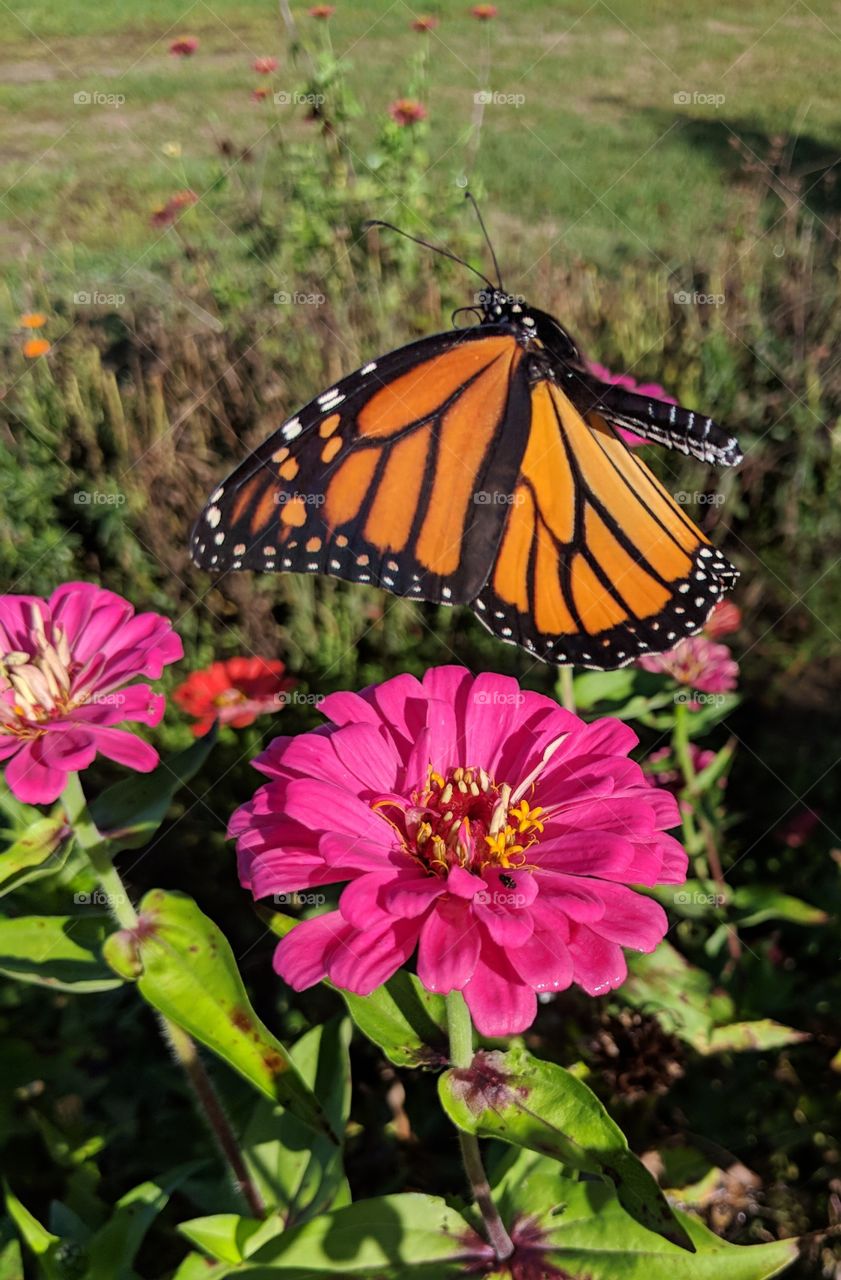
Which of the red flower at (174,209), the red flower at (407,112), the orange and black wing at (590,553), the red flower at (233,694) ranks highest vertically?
the red flower at (407,112)

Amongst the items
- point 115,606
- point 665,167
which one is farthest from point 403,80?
point 115,606

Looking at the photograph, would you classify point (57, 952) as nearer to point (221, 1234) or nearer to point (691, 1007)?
point (221, 1234)

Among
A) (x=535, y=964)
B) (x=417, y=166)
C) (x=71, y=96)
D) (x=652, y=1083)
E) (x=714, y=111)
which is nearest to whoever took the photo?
(x=535, y=964)

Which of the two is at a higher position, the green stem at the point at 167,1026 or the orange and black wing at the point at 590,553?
the orange and black wing at the point at 590,553

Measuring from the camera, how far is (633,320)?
11.1ft

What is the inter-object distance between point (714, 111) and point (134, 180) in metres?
4.00

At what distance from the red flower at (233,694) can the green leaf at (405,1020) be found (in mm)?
1178

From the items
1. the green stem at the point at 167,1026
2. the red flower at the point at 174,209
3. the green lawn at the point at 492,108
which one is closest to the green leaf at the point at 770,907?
the green stem at the point at 167,1026

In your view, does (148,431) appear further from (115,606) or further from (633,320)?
(115,606)

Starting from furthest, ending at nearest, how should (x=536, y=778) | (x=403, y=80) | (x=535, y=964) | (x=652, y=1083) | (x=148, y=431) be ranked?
(x=403, y=80) → (x=148, y=431) → (x=652, y=1083) → (x=536, y=778) → (x=535, y=964)

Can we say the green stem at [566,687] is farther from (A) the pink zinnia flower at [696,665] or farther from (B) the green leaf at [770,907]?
(B) the green leaf at [770,907]

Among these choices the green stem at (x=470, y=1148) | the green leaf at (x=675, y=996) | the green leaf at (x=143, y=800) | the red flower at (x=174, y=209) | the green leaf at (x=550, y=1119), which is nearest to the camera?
the green leaf at (x=550, y=1119)

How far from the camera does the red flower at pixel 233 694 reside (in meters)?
2.15

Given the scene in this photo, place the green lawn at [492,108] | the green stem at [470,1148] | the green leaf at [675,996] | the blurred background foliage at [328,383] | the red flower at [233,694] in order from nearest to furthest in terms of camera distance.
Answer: the green stem at [470,1148]
the green leaf at [675,996]
the blurred background foliage at [328,383]
the red flower at [233,694]
the green lawn at [492,108]
